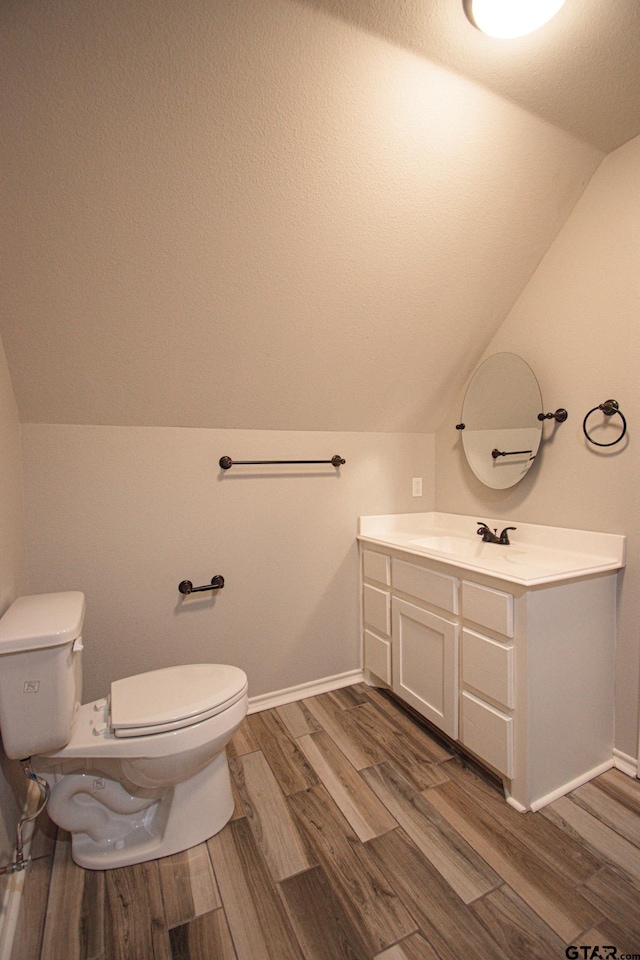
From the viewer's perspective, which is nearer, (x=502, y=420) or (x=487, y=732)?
(x=487, y=732)

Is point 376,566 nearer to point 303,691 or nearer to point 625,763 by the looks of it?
point 303,691

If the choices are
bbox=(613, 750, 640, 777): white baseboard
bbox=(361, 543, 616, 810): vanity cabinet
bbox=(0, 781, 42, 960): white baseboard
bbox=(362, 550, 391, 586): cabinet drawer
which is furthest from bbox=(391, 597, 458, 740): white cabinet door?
bbox=(0, 781, 42, 960): white baseboard

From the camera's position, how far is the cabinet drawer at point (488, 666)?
1.49m

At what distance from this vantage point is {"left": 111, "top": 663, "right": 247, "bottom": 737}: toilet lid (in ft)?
4.18

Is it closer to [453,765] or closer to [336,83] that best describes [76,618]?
[453,765]

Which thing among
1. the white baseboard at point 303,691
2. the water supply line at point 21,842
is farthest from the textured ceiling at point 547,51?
the white baseboard at point 303,691

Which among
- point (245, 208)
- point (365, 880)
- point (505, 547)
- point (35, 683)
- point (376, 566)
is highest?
point (245, 208)

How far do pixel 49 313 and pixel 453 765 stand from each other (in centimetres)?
218

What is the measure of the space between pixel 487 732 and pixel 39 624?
1501mm

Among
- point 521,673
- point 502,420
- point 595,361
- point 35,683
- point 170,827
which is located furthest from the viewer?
point 502,420

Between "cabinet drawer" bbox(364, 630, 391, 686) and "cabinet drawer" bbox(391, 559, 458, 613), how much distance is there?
33 centimetres

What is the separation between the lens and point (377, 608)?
2.23 metres

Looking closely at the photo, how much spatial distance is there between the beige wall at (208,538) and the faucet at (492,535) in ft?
1.55

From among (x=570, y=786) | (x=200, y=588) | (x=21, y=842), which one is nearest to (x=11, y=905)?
(x=21, y=842)
